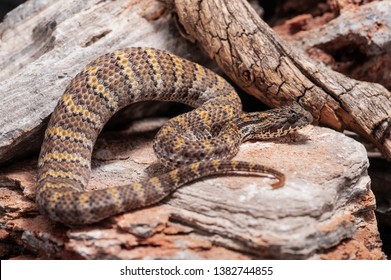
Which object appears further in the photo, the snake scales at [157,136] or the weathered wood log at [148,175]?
the snake scales at [157,136]

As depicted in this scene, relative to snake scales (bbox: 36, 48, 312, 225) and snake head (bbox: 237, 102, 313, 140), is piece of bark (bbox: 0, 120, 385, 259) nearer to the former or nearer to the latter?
snake scales (bbox: 36, 48, 312, 225)

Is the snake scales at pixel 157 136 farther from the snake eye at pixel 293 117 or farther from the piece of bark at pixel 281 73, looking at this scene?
the piece of bark at pixel 281 73

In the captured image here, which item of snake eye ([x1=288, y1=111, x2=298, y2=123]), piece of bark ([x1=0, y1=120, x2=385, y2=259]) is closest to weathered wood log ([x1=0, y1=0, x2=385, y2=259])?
piece of bark ([x1=0, y1=120, x2=385, y2=259])

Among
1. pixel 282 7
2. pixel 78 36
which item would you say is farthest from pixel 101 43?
pixel 282 7

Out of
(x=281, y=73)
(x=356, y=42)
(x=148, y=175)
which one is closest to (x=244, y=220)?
(x=148, y=175)

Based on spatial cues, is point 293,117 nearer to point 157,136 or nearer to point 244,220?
point 157,136

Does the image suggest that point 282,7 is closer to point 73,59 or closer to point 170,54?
point 170,54

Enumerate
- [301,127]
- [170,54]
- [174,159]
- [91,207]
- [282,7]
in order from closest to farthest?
[91,207]
[174,159]
[301,127]
[170,54]
[282,7]

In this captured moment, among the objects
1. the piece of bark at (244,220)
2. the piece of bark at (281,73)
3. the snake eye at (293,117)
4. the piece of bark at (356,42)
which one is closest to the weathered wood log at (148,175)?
the piece of bark at (244,220)
